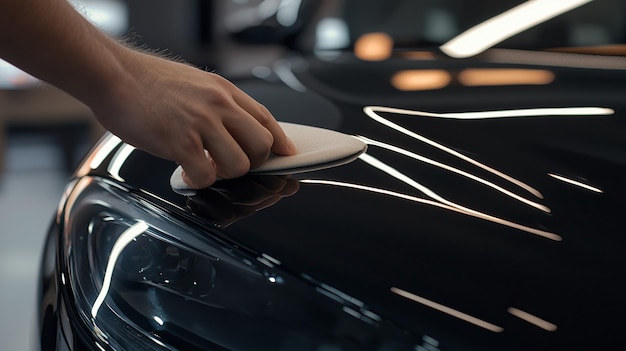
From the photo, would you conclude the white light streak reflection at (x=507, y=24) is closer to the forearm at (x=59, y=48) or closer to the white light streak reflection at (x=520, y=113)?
the white light streak reflection at (x=520, y=113)

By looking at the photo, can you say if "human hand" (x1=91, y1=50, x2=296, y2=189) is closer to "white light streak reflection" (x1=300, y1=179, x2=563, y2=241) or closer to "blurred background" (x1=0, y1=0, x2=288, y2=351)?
"white light streak reflection" (x1=300, y1=179, x2=563, y2=241)

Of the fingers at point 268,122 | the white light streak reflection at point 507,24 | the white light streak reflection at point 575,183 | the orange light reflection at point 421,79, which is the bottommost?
the fingers at point 268,122

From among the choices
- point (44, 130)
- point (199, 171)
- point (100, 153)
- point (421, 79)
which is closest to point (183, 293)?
point (199, 171)

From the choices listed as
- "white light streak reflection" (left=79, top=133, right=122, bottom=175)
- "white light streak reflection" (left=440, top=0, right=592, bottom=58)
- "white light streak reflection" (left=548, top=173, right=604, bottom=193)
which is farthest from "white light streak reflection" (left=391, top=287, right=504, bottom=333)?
"white light streak reflection" (left=440, top=0, right=592, bottom=58)

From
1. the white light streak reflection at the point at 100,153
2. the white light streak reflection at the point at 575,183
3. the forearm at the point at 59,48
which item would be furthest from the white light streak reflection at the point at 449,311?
the white light streak reflection at the point at 100,153

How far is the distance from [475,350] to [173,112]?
0.39 m

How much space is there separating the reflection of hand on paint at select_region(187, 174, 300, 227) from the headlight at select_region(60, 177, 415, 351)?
0.09ft

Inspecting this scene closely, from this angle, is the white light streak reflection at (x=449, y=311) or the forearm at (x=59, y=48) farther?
the forearm at (x=59, y=48)

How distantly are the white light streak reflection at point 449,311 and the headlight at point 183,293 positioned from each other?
0.03 meters

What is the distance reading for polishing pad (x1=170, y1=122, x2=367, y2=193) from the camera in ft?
2.88

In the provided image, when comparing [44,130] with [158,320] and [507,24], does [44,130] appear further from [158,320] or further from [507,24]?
[158,320]

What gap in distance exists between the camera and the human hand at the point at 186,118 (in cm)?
82

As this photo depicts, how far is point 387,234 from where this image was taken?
0.72 m

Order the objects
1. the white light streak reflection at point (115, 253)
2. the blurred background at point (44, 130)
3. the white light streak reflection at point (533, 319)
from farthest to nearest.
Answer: the blurred background at point (44, 130)
the white light streak reflection at point (115, 253)
the white light streak reflection at point (533, 319)
